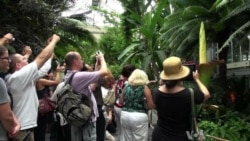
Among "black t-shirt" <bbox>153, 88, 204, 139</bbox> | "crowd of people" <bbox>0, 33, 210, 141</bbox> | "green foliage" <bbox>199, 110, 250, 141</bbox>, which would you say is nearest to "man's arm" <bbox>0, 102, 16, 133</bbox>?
"crowd of people" <bbox>0, 33, 210, 141</bbox>

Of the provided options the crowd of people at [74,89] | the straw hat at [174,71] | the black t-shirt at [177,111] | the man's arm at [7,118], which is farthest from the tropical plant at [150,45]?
the man's arm at [7,118]

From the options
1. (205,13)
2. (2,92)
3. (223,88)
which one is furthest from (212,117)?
(2,92)

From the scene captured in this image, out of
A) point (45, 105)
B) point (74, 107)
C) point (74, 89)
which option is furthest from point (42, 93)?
point (74, 107)

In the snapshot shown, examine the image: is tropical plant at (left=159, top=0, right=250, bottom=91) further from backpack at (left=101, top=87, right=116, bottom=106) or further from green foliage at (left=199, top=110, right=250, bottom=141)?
backpack at (left=101, top=87, right=116, bottom=106)

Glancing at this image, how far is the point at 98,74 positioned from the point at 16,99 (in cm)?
104

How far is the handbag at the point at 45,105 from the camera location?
22.9ft

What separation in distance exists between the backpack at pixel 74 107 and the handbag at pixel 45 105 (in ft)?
5.54

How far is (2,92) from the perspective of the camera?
12.4ft

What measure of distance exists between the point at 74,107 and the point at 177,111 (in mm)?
1446

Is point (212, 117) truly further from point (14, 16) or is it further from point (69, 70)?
point (14, 16)

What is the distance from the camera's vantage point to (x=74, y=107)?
5.23m

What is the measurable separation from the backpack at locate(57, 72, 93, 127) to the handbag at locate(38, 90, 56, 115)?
1689 mm

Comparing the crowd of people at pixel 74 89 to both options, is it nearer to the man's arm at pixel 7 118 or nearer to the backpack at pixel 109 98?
the man's arm at pixel 7 118

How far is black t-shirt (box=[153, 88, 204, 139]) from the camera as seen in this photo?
14.3 ft
